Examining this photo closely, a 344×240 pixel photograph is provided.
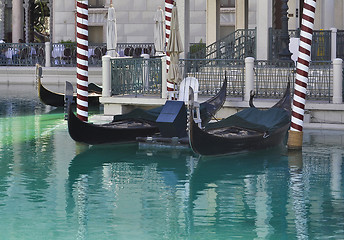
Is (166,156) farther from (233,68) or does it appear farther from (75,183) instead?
(233,68)

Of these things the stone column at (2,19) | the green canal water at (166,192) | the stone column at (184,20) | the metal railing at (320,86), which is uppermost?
the stone column at (2,19)

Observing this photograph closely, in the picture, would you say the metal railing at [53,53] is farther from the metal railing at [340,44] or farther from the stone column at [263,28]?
the stone column at [263,28]

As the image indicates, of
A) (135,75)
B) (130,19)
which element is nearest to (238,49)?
(135,75)

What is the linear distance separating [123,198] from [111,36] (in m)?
14.6

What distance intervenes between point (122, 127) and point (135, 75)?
154 inches

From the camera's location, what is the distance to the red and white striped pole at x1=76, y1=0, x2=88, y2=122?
15.9 meters

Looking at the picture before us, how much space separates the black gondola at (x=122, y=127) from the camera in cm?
1466

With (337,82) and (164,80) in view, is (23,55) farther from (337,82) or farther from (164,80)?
(337,82)

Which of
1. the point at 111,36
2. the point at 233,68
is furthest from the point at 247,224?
the point at 111,36

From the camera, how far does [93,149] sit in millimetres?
14969

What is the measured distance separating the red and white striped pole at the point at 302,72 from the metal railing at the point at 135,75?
526 cm

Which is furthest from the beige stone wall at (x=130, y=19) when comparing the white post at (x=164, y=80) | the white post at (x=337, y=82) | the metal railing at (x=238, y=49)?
the white post at (x=337, y=82)

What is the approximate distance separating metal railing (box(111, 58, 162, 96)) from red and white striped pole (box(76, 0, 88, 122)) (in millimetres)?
2855

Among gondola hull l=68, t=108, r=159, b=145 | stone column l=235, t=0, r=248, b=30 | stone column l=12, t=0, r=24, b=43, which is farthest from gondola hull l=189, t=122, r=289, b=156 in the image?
stone column l=12, t=0, r=24, b=43
